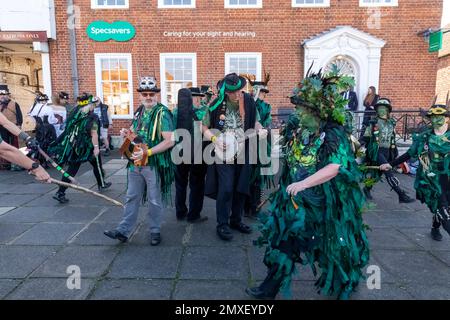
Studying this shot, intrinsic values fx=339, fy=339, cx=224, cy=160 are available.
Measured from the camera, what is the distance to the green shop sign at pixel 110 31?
1173 cm

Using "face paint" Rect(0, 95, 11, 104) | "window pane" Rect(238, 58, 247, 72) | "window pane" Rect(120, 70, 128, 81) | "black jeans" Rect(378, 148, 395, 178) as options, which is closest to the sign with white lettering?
"window pane" Rect(120, 70, 128, 81)

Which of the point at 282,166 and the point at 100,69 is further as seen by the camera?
the point at 100,69

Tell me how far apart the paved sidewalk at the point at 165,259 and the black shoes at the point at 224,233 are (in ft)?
0.23

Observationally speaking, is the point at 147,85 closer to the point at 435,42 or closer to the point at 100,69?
the point at 100,69

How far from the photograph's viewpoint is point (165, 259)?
3.70 metres

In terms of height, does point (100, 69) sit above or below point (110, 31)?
below

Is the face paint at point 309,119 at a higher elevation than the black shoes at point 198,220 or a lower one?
higher

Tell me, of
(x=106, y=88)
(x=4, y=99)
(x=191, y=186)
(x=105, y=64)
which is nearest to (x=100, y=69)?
(x=105, y=64)

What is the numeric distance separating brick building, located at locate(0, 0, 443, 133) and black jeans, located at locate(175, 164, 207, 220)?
7.70 m

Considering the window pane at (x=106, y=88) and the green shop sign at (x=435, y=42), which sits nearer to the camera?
the green shop sign at (x=435, y=42)

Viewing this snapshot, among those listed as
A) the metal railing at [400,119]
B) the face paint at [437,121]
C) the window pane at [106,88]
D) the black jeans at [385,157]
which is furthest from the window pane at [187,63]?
the face paint at [437,121]

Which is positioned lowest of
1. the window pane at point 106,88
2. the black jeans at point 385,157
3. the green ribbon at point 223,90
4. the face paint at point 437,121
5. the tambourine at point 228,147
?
the black jeans at point 385,157

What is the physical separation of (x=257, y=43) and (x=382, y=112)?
680cm

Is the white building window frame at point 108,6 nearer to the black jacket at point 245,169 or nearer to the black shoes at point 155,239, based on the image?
the black jacket at point 245,169
